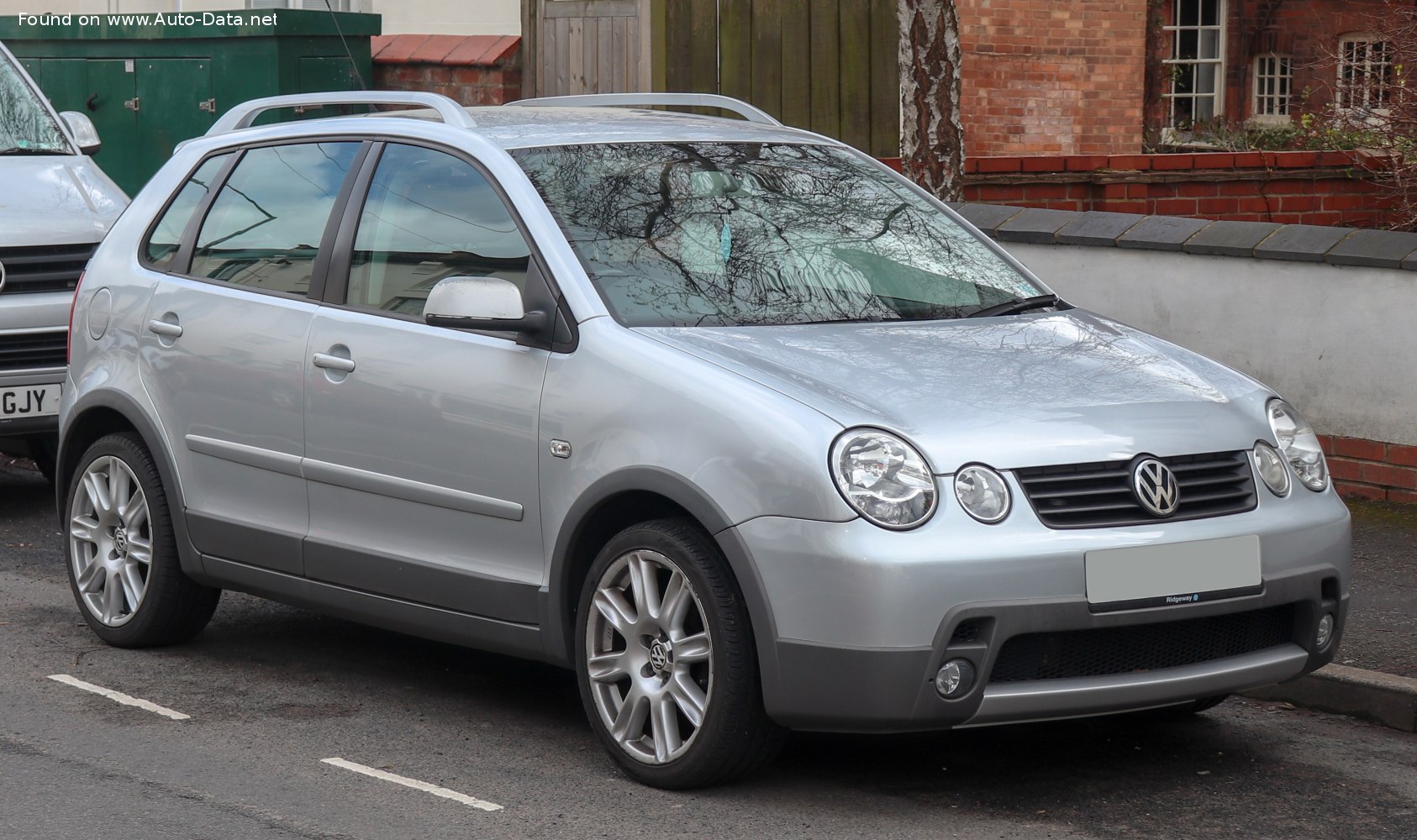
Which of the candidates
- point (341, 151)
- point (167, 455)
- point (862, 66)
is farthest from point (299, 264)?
point (862, 66)

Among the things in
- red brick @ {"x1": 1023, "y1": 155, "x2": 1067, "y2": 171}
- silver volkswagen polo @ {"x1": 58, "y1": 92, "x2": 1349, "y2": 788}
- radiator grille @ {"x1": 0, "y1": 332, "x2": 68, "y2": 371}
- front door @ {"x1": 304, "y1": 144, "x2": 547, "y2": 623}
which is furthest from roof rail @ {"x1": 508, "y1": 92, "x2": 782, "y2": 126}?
red brick @ {"x1": 1023, "y1": 155, "x2": 1067, "y2": 171}

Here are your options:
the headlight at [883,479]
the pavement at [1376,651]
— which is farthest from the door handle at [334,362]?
the pavement at [1376,651]

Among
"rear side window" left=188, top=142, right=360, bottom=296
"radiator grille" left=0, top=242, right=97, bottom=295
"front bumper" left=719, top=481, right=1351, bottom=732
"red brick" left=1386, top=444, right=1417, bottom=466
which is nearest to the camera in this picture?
"front bumper" left=719, top=481, right=1351, bottom=732

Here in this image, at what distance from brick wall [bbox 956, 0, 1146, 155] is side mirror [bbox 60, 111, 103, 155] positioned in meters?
5.88

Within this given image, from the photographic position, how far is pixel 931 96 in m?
9.20

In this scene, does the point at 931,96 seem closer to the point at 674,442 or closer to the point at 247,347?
the point at 247,347

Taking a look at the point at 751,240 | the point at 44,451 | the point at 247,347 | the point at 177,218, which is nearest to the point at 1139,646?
the point at 751,240

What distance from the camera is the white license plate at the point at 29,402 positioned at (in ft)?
28.4

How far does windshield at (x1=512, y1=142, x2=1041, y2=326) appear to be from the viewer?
212 inches

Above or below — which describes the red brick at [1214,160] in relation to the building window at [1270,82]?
below

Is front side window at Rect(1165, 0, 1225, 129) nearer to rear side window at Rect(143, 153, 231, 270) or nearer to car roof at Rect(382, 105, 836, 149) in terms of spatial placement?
car roof at Rect(382, 105, 836, 149)

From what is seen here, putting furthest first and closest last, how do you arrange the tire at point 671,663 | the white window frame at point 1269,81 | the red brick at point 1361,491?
the white window frame at point 1269,81 → the red brick at point 1361,491 → the tire at point 671,663

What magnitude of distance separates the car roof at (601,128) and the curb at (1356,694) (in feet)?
7.26

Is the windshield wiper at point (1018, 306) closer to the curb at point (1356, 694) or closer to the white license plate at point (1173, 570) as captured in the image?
the white license plate at point (1173, 570)
